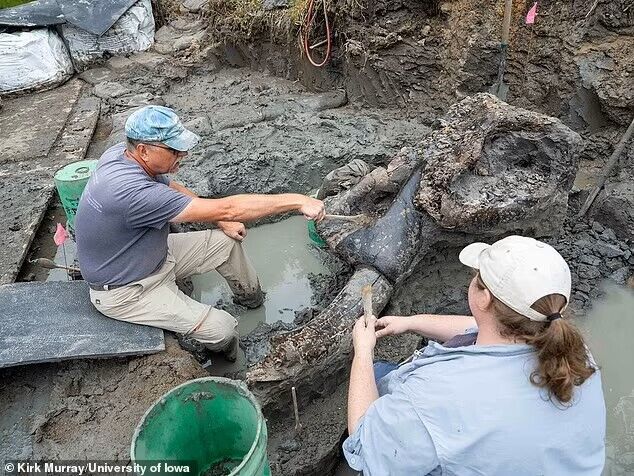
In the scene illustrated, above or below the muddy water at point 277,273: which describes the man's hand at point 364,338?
above

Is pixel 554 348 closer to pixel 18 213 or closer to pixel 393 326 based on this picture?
pixel 393 326

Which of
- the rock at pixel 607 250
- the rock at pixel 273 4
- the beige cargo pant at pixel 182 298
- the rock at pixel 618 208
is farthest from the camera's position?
the rock at pixel 273 4

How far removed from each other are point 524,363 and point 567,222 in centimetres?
309

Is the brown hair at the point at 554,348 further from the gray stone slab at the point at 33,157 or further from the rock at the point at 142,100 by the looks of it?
the rock at the point at 142,100

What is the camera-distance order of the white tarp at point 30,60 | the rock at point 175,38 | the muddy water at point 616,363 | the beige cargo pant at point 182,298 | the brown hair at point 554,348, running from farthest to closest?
the rock at point 175,38 → the white tarp at point 30,60 → the beige cargo pant at point 182,298 → the muddy water at point 616,363 → the brown hair at point 554,348

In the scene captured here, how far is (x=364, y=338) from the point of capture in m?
2.06

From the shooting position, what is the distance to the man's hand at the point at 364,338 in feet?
6.59

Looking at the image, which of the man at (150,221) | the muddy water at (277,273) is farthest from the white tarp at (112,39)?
the man at (150,221)

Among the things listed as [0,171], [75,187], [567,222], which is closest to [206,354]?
[75,187]

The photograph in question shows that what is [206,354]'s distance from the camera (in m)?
3.37

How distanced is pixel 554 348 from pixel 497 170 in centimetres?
192

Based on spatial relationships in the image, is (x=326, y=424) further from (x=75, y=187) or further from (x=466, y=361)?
(x=75, y=187)

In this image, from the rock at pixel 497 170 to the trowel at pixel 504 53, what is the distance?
170 cm

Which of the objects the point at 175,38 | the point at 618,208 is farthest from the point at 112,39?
the point at 618,208
